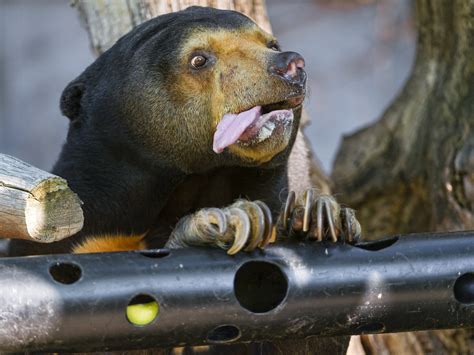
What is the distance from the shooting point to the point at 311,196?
11.6 ft

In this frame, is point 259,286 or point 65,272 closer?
point 65,272

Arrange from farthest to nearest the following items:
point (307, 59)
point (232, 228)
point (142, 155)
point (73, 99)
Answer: point (307, 59) < point (73, 99) < point (142, 155) < point (232, 228)

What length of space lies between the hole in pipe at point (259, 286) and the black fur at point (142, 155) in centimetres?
73

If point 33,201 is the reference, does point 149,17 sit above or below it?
above

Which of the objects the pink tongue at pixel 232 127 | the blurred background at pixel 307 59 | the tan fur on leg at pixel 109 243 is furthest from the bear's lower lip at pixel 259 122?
the blurred background at pixel 307 59

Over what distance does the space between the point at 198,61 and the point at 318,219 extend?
2.76ft

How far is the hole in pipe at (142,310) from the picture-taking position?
2936 mm

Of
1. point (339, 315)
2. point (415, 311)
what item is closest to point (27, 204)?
point (339, 315)

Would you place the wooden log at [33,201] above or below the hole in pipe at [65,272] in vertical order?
above

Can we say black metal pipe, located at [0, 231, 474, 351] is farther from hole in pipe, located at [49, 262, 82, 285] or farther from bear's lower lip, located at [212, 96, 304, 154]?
bear's lower lip, located at [212, 96, 304, 154]

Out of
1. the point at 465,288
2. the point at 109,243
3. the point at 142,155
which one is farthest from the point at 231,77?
the point at 465,288

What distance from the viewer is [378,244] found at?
10.6 feet

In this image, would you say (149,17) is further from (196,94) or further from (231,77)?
(231,77)

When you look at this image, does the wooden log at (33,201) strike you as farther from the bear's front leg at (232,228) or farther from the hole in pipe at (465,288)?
the hole in pipe at (465,288)
